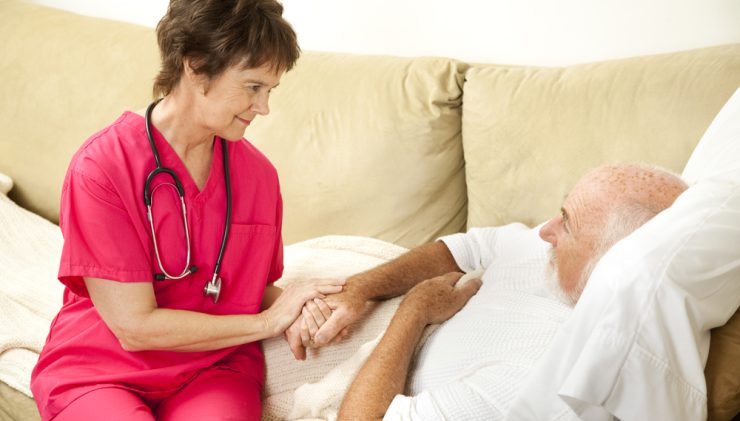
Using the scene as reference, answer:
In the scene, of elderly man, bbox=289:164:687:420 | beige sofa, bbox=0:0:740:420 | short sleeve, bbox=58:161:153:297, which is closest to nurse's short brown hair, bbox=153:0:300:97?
short sleeve, bbox=58:161:153:297

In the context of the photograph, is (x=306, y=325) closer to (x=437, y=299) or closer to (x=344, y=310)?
(x=344, y=310)

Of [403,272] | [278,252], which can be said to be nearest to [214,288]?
[278,252]

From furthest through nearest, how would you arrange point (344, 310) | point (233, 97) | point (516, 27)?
1. point (516, 27)
2. point (344, 310)
3. point (233, 97)

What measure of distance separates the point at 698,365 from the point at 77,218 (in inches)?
42.5

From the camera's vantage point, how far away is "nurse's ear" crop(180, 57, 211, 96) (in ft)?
4.90

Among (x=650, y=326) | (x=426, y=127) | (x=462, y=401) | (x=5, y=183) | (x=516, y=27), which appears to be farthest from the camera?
(x=5, y=183)

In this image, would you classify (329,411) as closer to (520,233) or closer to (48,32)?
(520,233)

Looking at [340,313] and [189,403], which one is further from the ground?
[340,313]

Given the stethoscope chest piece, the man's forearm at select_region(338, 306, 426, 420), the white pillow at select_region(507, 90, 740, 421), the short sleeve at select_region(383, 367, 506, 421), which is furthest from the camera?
the stethoscope chest piece

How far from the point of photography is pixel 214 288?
1605 mm

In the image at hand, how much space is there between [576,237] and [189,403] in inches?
32.4

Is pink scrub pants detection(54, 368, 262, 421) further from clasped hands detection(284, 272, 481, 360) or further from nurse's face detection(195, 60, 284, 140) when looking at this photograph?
nurse's face detection(195, 60, 284, 140)

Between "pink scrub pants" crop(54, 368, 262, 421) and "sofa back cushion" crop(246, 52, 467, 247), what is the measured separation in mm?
605

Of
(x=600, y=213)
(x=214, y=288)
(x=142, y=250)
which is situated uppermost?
(x=600, y=213)
